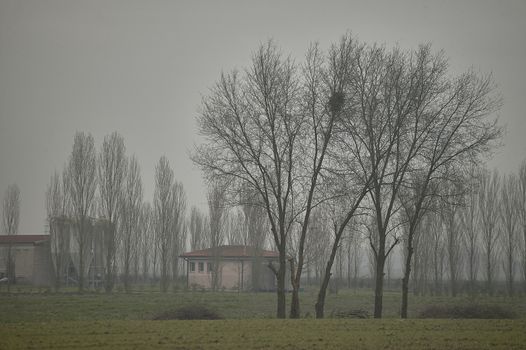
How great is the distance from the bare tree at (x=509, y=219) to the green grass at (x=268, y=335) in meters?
34.2

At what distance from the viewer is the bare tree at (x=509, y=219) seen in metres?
47.4

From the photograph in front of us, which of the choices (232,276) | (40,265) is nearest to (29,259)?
(40,265)

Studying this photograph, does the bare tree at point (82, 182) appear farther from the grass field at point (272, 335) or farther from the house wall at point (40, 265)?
the grass field at point (272, 335)

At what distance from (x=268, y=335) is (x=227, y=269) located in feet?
150

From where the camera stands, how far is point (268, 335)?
13.3 metres

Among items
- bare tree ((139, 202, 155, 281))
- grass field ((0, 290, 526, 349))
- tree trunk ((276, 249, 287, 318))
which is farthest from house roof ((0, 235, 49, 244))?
grass field ((0, 290, 526, 349))

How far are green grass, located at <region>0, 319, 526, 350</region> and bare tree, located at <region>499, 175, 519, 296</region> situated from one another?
34.2 m

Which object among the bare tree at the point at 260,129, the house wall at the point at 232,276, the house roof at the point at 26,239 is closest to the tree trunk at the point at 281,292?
the bare tree at the point at 260,129

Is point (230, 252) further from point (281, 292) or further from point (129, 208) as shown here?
point (281, 292)

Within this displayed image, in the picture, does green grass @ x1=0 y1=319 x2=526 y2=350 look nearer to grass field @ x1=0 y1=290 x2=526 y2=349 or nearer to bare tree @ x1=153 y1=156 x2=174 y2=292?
grass field @ x1=0 y1=290 x2=526 y2=349

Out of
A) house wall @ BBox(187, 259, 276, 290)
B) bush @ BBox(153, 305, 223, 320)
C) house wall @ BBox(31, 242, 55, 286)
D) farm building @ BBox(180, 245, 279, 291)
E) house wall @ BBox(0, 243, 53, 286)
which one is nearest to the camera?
bush @ BBox(153, 305, 223, 320)

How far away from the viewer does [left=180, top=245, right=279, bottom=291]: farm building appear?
177ft

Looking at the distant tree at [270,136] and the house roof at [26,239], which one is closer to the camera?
the distant tree at [270,136]

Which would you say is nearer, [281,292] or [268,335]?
[268,335]
